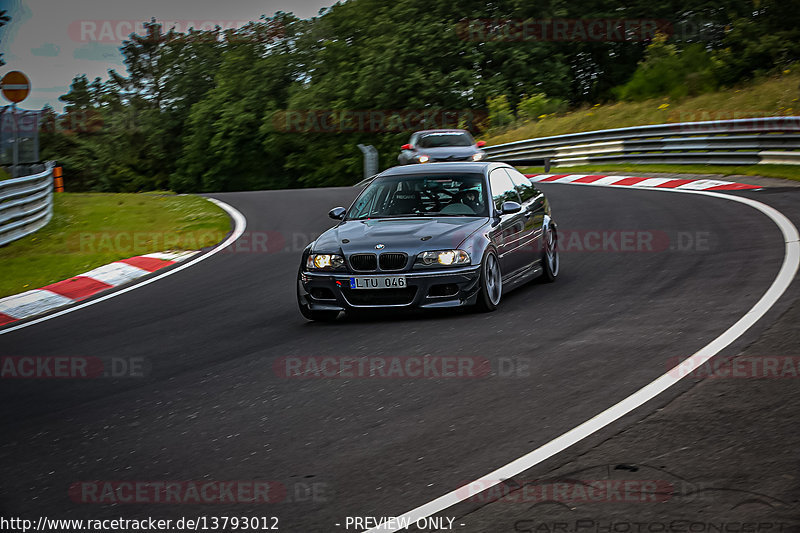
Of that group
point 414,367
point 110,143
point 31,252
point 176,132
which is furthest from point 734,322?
point 110,143

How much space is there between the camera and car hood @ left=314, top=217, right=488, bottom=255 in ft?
29.8

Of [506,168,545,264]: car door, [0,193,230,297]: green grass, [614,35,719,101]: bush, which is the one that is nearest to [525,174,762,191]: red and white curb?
[506,168,545,264]: car door

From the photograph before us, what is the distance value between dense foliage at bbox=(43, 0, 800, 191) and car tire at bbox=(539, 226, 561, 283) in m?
25.0

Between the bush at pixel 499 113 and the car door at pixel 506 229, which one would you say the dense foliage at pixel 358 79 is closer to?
the bush at pixel 499 113

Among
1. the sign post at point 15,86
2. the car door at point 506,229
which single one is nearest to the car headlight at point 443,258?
the car door at point 506,229

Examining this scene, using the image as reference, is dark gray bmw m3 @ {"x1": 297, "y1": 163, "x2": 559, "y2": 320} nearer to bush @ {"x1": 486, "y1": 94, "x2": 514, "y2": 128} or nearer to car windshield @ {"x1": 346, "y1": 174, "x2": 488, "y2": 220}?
car windshield @ {"x1": 346, "y1": 174, "x2": 488, "y2": 220}

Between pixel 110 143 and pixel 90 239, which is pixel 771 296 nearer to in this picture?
pixel 90 239

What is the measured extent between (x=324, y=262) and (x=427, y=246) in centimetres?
98

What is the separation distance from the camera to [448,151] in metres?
24.4

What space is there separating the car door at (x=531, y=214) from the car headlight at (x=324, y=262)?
219cm

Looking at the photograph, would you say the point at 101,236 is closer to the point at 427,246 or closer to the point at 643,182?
the point at 427,246

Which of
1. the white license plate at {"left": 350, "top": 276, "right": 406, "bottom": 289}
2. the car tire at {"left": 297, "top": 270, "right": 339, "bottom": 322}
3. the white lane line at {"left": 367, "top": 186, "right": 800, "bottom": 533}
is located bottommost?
the car tire at {"left": 297, "top": 270, "right": 339, "bottom": 322}

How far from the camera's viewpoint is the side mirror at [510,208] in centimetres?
978

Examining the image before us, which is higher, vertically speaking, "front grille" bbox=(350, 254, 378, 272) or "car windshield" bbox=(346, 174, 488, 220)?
"car windshield" bbox=(346, 174, 488, 220)
